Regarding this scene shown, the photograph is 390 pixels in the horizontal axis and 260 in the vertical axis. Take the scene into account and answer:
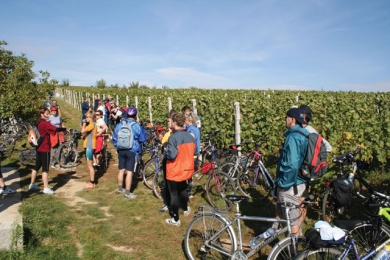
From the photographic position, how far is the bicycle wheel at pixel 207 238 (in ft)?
11.4

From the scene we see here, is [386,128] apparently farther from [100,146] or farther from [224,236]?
[100,146]

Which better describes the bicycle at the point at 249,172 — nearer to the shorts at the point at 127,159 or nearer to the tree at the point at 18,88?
the shorts at the point at 127,159

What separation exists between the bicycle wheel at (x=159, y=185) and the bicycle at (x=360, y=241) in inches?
156

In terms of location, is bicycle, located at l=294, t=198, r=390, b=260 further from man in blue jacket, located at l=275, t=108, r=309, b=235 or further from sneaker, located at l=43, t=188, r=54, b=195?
sneaker, located at l=43, t=188, r=54, b=195

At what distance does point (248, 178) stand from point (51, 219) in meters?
3.86

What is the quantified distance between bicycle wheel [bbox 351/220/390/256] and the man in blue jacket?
0.69m

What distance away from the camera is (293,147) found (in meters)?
3.52

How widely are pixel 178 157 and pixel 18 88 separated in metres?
13.8

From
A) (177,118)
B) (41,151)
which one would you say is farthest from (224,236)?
(41,151)

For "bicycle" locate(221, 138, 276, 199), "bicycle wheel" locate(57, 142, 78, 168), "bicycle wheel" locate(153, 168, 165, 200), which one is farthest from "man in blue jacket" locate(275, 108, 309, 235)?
"bicycle wheel" locate(57, 142, 78, 168)

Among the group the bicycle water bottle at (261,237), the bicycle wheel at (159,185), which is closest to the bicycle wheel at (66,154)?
the bicycle wheel at (159,185)

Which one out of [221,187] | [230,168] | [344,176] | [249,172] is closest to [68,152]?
[230,168]

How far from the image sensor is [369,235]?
130 inches

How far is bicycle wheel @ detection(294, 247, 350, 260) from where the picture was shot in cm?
268
